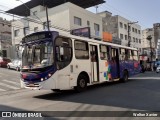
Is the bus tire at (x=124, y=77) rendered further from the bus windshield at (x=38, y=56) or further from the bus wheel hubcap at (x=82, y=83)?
the bus windshield at (x=38, y=56)

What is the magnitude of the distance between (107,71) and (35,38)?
242 inches

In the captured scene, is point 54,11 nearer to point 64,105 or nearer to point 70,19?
point 70,19

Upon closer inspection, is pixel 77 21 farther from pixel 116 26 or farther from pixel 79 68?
pixel 79 68

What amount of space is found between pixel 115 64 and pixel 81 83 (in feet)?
16.9

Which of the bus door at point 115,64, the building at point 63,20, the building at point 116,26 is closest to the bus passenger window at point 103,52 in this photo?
the bus door at point 115,64

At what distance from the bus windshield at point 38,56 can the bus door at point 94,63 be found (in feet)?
12.5

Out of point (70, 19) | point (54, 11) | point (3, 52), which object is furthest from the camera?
point (3, 52)

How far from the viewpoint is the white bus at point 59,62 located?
10.7 metres

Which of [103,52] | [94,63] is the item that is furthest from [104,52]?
[94,63]

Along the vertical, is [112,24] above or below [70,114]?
above

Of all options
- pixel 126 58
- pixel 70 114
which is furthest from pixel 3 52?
pixel 70 114

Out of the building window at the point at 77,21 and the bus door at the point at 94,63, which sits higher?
the building window at the point at 77,21

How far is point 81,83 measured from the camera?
12.8 metres

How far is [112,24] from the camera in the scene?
5734 centimetres
